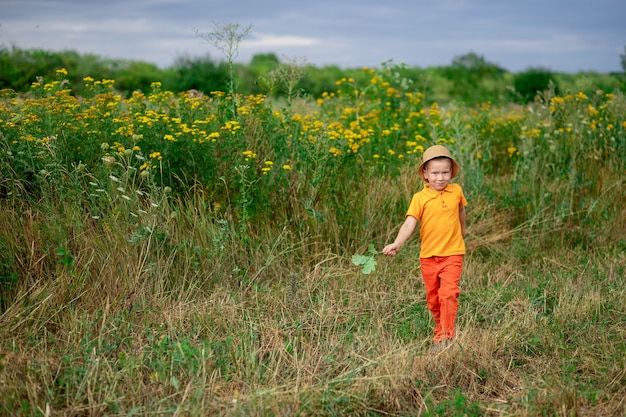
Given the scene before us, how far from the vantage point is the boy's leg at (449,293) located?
14.3 ft

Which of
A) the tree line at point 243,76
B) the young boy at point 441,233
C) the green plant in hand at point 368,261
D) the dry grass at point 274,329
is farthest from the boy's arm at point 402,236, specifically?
the tree line at point 243,76

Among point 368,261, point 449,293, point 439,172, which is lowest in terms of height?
point 449,293

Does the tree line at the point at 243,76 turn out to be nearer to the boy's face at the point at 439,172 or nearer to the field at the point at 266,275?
the field at the point at 266,275

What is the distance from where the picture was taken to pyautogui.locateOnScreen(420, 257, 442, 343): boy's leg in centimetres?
447

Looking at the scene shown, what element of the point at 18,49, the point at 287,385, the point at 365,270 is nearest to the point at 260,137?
the point at 365,270

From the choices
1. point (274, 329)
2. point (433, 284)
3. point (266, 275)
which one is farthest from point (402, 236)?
point (266, 275)

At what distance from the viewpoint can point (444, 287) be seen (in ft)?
14.4

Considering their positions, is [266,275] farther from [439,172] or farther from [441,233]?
[439,172]

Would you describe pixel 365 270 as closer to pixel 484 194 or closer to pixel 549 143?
pixel 484 194

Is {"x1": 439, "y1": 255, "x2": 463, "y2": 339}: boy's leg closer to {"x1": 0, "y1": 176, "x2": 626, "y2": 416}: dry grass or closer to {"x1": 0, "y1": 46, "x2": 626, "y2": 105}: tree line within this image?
{"x1": 0, "y1": 176, "x2": 626, "y2": 416}: dry grass

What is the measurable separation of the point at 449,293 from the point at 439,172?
76 cm

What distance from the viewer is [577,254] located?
634 cm

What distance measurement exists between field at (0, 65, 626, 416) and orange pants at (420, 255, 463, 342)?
111mm

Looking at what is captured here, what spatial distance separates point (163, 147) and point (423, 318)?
2.46 meters
